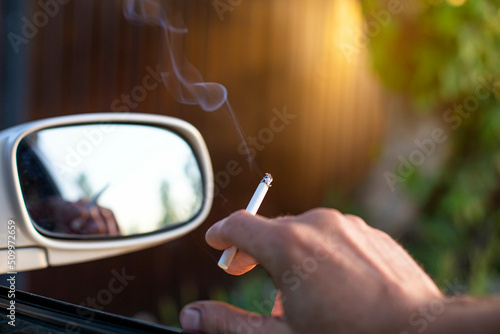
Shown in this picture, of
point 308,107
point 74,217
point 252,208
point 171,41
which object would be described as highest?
point 171,41

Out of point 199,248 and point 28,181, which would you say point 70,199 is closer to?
point 28,181

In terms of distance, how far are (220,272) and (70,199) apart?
3.03 metres

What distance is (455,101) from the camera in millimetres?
6324

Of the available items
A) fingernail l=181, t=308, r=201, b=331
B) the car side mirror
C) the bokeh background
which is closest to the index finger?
fingernail l=181, t=308, r=201, b=331

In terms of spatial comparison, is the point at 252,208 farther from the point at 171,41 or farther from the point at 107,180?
the point at 171,41

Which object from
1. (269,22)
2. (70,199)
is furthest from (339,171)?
(70,199)

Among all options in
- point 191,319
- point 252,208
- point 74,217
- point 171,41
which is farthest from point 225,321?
point 171,41

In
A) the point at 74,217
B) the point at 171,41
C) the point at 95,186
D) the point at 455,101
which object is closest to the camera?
the point at 74,217

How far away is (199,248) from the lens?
14.1 feet

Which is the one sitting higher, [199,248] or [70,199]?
[70,199]

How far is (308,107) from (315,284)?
520 centimetres

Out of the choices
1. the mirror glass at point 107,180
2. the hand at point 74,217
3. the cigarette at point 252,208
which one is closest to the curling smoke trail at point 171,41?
the mirror glass at point 107,180

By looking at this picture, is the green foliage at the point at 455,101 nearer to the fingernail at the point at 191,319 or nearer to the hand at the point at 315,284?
the hand at the point at 315,284

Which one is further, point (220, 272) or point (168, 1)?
point (220, 272)
